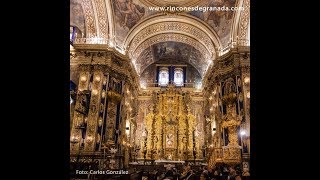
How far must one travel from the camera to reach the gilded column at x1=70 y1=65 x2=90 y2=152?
595 inches

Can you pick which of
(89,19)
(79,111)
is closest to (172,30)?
(89,19)

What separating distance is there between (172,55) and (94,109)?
44.4 ft

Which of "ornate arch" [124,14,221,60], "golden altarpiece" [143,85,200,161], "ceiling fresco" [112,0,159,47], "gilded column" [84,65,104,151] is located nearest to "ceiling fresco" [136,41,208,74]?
"ornate arch" [124,14,221,60]

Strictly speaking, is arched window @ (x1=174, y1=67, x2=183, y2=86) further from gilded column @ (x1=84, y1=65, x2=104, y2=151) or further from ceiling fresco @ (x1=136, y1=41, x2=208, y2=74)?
gilded column @ (x1=84, y1=65, x2=104, y2=151)

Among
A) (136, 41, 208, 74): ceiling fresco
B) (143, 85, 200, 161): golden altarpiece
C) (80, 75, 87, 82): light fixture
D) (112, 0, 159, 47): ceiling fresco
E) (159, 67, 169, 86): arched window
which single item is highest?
(112, 0, 159, 47): ceiling fresco

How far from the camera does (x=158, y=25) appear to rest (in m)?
20.9

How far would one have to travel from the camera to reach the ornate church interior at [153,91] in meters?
15.0

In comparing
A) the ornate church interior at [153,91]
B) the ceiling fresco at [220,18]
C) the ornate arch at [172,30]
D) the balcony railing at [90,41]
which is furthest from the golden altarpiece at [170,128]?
the balcony railing at [90,41]

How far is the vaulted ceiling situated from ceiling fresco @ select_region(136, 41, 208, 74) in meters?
0.22

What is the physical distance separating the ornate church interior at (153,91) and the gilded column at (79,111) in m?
0.06

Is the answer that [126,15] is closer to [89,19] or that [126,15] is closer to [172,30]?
[89,19]
